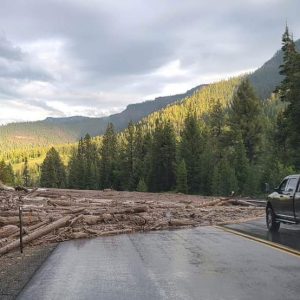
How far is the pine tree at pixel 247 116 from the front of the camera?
79375 mm

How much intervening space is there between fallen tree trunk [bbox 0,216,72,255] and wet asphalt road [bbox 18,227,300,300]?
1.30 meters

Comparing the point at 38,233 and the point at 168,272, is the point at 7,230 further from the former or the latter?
the point at 168,272

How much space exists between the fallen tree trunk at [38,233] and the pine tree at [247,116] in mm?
62793

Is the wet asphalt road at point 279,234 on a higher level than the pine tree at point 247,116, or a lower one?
lower

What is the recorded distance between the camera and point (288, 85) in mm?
56281

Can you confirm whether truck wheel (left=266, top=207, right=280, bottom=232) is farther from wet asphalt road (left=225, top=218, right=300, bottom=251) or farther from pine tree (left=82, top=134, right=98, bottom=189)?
pine tree (left=82, top=134, right=98, bottom=189)

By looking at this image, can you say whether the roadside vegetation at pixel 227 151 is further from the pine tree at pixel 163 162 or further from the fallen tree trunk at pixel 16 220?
the fallen tree trunk at pixel 16 220

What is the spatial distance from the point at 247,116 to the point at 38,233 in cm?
6687

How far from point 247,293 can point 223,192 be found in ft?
201

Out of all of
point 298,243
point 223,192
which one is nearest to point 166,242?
point 298,243

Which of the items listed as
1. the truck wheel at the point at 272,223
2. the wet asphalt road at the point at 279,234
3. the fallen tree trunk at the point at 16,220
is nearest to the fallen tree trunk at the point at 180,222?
the wet asphalt road at the point at 279,234

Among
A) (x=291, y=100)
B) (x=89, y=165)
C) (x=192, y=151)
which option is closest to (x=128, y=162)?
(x=89, y=165)

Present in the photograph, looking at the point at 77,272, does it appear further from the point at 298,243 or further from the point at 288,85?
the point at 288,85

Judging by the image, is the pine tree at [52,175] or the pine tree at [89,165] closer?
the pine tree at [89,165]
